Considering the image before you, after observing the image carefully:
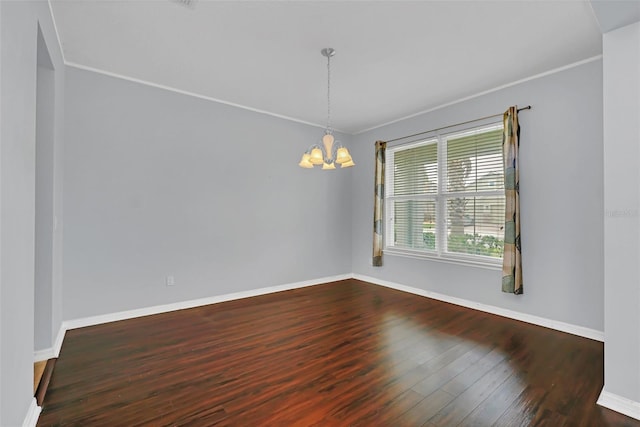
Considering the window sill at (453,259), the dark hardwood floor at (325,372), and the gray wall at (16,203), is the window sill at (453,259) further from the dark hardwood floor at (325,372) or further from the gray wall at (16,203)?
the gray wall at (16,203)

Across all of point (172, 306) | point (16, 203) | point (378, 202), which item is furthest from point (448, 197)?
point (16, 203)

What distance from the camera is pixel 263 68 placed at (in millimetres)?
3279

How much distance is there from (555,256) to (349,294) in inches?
102

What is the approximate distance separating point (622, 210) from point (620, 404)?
1.23 m

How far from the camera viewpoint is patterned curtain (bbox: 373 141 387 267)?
513 cm

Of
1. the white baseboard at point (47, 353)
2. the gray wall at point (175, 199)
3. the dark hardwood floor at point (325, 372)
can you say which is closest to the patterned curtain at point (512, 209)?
the dark hardwood floor at point (325, 372)

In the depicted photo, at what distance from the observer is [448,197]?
436 cm

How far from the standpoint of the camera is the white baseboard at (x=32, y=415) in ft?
5.52

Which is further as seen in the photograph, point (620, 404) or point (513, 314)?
point (513, 314)

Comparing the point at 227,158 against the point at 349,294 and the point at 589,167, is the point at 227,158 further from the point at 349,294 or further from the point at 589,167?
the point at 589,167

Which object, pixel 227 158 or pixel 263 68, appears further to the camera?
pixel 227 158

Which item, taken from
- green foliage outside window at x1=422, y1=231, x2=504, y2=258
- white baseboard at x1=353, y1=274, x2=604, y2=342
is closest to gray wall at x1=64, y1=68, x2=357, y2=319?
white baseboard at x1=353, y1=274, x2=604, y2=342

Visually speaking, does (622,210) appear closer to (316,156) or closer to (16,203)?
(316,156)

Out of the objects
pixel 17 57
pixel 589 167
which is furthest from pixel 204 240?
pixel 589 167
